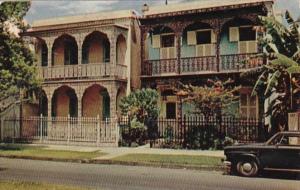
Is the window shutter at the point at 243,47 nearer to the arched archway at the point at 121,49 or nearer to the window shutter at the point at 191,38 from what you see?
the window shutter at the point at 191,38

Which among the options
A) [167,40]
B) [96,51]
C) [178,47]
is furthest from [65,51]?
[178,47]

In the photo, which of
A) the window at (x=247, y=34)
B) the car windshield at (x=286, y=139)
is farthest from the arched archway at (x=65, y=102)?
the car windshield at (x=286, y=139)

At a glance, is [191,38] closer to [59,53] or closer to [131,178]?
[59,53]

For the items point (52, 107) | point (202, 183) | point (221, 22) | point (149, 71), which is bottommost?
point (202, 183)

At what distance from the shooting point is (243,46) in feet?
83.5

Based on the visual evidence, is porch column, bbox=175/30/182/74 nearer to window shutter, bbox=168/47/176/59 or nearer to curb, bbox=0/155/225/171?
window shutter, bbox=168/47/176/59

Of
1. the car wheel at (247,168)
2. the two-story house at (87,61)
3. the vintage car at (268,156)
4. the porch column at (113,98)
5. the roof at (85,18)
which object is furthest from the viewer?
the roof at (85,18)

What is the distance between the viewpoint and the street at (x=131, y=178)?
12.5 meters

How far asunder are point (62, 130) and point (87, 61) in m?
5.50

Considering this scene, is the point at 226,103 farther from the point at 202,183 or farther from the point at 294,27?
the point at 202,183

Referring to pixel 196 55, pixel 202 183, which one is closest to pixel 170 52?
pixel 196 55

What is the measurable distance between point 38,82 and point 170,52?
26.2ft

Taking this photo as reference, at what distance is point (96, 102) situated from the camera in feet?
95.0

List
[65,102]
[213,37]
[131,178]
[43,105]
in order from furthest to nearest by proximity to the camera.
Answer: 1. [43,105]
2. [65,102]
3. [213,37]
4. [131,178]
